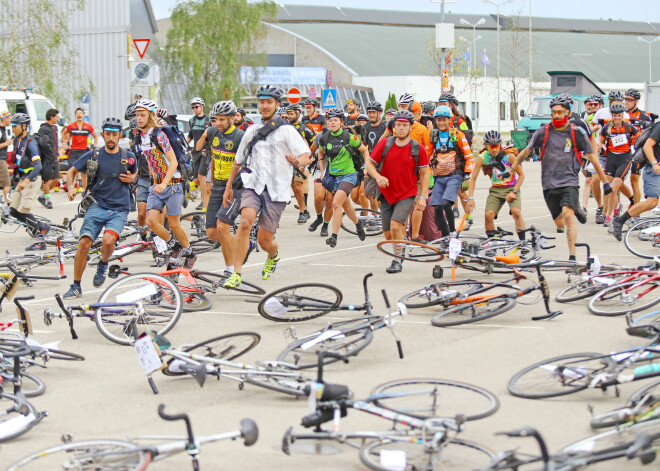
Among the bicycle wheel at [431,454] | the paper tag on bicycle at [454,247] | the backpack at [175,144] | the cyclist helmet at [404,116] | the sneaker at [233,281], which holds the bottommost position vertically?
the bicycle wheel at [431,454]

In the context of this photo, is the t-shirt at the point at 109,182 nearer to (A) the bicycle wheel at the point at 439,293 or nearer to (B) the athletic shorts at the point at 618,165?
(A) the bicycle wheel at the point at 439,293

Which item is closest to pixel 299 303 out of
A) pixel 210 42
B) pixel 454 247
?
pixel 454 247

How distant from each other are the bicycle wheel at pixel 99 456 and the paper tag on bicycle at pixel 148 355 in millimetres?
1268

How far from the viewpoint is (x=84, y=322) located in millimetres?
9250

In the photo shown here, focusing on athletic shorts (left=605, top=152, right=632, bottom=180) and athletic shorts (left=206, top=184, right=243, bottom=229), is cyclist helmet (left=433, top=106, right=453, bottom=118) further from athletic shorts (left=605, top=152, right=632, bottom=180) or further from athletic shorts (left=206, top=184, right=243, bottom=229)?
athletic shorts (left=605, top=152, right=632, bottom=180)

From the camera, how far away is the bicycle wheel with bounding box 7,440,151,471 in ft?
15.6

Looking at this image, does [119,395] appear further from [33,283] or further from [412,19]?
[412,19]

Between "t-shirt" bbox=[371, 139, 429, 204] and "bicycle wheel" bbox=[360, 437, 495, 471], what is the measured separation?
6051 mm

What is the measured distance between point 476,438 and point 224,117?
6.79 metres

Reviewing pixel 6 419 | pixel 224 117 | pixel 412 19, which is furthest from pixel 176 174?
pixel 412 19

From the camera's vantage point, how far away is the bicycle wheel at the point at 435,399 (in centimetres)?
554

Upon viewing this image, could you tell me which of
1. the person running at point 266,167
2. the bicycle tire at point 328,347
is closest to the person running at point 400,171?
the person running at point 266,167

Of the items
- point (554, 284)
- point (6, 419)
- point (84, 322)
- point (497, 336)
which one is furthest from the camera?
point (554, 284)

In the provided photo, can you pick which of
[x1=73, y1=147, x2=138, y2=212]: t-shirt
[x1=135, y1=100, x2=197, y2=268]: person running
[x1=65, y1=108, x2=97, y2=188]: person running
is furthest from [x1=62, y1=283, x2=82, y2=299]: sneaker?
[x1=65, y1=108, x2=97, y2=188]: person running
